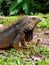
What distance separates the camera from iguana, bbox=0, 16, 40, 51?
7086 mm

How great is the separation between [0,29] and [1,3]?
8.11 meters

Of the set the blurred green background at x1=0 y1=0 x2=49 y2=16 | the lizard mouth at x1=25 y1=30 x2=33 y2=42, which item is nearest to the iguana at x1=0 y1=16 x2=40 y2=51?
the lizard mouth at x1=25 y1=30 x2=33 y2=42

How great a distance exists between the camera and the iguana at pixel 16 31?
23.2 ft

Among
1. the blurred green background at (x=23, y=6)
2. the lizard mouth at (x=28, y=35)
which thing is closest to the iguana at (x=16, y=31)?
the lizard mouth at (x=28, y=35)

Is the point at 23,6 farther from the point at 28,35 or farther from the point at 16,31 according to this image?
the point at 16,31

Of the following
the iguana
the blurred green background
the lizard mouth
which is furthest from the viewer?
the blurred green background

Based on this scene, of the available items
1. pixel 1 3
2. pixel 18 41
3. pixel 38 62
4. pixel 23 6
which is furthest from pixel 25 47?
pixel 1 3

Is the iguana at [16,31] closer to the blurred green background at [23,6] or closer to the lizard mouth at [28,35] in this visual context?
the lizard mouth at [28,35]

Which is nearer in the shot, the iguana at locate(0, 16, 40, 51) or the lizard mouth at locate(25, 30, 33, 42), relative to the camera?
the iguana at locate(0, 16, 40, 51)

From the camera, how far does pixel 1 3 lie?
15.2m

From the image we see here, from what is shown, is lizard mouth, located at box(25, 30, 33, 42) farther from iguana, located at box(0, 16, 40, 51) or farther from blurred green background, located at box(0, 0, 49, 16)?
blurred green background, located at box(0, 0, 49, 16)

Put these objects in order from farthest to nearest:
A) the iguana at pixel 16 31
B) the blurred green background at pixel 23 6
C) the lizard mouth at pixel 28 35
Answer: the blurred green background at pixel 23 6 < the lizard mouth at pixel 28 35 < the iguana at pixel 16 31

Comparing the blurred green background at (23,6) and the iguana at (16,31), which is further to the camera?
the blurred green background at (23,6)

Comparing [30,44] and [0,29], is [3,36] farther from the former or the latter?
[30,44]
